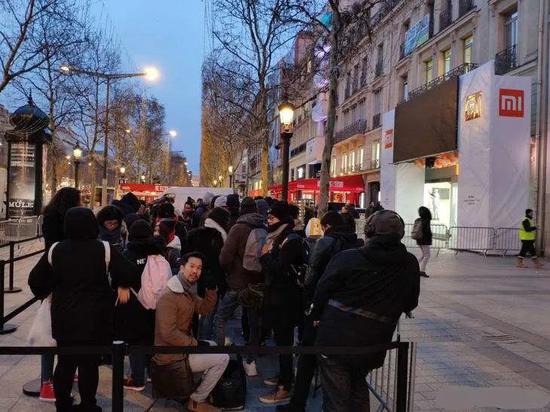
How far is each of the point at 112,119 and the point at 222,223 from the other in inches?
1301

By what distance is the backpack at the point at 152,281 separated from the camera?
15.2 feet

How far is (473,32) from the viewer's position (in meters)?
22.7

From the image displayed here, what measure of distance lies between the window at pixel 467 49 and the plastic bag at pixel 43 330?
22.5m

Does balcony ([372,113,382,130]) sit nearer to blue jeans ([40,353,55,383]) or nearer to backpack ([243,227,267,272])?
backpack ([243,227,267,272])

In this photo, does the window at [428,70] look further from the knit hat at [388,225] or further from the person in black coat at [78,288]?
the person in black coat at [78,288]

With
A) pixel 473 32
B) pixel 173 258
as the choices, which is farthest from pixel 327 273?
pixel 473 32

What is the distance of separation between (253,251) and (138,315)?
55.0 inches

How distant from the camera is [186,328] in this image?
4469 mm

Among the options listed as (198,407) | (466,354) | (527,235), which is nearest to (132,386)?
(198,407)

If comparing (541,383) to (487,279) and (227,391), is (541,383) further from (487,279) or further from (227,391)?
(487,279)

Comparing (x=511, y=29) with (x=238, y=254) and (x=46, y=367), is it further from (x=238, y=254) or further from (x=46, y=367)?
(x=46, y=367)

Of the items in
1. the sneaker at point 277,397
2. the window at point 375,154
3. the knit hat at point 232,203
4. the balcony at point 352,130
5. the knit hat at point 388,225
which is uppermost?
the balcony at point 352,130

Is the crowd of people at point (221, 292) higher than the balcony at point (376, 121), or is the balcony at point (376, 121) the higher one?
the balcony at point (376, 121)

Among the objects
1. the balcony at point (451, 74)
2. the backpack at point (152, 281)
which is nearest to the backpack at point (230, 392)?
the backpack at point (152, 281)
